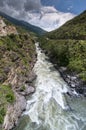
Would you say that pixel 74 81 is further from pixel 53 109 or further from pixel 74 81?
pixel 53 109

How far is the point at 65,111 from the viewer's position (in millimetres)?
47531

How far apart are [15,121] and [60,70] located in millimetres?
39793

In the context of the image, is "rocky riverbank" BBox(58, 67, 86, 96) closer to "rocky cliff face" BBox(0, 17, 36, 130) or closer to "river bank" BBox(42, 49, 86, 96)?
"river bank" BBox(42, 49, 86, 96)

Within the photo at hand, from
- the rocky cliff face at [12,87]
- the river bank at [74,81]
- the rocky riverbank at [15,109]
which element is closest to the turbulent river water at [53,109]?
the rocky riverbank at [15,109]

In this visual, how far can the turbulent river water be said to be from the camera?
4144cm

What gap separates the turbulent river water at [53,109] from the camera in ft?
136

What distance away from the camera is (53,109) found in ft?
158

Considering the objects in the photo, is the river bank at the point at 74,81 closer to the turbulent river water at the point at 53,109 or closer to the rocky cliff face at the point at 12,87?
the turbulent river water at the point at 53,109

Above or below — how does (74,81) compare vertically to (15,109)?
below

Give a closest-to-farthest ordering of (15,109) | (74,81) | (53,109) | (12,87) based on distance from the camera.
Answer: (15,109) → (53,109) → (12,87) → (74,81)

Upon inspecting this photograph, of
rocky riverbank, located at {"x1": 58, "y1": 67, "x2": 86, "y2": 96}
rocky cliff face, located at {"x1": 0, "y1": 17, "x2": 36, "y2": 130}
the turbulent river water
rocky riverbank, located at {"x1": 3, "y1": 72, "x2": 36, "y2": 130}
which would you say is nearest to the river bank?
rocky riverbank, located at {"x1": 58, "y1": 67, "x2": 86, "y2": 96}

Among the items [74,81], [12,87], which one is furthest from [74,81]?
[12,87]

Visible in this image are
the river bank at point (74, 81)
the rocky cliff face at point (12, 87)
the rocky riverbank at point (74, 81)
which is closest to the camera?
the rocky cliff face at point (12, 87)

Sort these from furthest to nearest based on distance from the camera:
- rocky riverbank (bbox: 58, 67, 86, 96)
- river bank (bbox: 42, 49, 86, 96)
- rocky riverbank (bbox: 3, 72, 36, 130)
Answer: rocky riverbank (bbox: 58, 67, 86, 96) < river bank (bbox: 42, 49, 86, 96) < rocky riverbank (bbox: 3, 72, 36, 130)
